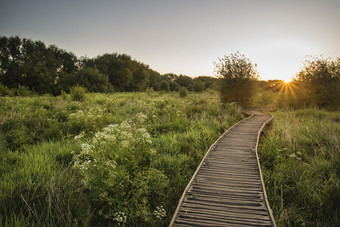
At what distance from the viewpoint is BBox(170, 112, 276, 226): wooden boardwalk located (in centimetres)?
272

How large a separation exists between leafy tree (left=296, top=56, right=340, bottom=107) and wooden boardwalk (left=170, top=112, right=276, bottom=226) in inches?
526

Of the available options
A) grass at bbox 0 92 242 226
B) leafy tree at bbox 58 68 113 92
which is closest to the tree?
grass at bbox 0 92 242 226

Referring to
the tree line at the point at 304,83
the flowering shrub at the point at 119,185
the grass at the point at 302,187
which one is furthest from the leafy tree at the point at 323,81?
the flowering shrub at the point at 119,185

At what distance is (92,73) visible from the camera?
33688 mm

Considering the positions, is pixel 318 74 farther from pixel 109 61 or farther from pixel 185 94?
pixel 109 61

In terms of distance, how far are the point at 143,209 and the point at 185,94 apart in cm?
2128

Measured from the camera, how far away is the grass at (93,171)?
275 centimetres

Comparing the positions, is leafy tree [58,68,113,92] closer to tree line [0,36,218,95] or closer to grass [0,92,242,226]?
tree line [0,36,218,95]

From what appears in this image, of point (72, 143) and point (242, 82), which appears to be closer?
point (72, 143)

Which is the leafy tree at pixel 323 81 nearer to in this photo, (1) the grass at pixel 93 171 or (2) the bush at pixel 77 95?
(1) the grass at pixel 93 171

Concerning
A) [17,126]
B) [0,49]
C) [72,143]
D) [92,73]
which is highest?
[0,49]

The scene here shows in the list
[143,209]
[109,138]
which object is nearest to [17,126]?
[109,138]

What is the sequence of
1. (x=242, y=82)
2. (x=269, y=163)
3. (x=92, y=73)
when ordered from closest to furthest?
(x=269, y=163) → (x=242, y=82) → (x=92, y=73)

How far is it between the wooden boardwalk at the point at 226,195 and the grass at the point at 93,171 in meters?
0.45
